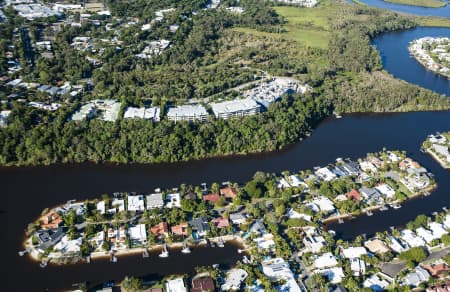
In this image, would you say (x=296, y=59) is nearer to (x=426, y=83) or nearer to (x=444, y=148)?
(x=426, y=83)

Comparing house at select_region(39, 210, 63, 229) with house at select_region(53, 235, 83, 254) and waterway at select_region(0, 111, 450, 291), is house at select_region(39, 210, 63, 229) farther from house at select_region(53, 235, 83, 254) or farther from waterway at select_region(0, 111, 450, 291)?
house at select_region(53, 235, 83, 254)

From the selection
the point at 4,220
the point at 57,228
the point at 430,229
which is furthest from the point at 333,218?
the point at 4,220

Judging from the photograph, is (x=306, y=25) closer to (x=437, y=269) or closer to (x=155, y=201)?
(x=155, y=201)

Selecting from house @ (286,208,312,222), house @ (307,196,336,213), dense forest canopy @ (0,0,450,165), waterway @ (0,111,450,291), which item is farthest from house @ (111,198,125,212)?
house @ (307,196,336,213)

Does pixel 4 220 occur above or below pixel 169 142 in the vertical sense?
below

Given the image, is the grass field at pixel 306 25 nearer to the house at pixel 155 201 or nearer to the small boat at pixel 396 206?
the small boat at pixel 396 206

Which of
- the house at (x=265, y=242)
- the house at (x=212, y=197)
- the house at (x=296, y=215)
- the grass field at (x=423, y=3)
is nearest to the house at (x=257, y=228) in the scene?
the house at (x=265, y=242)

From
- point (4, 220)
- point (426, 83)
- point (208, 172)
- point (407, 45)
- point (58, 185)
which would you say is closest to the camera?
point (4, 220)
